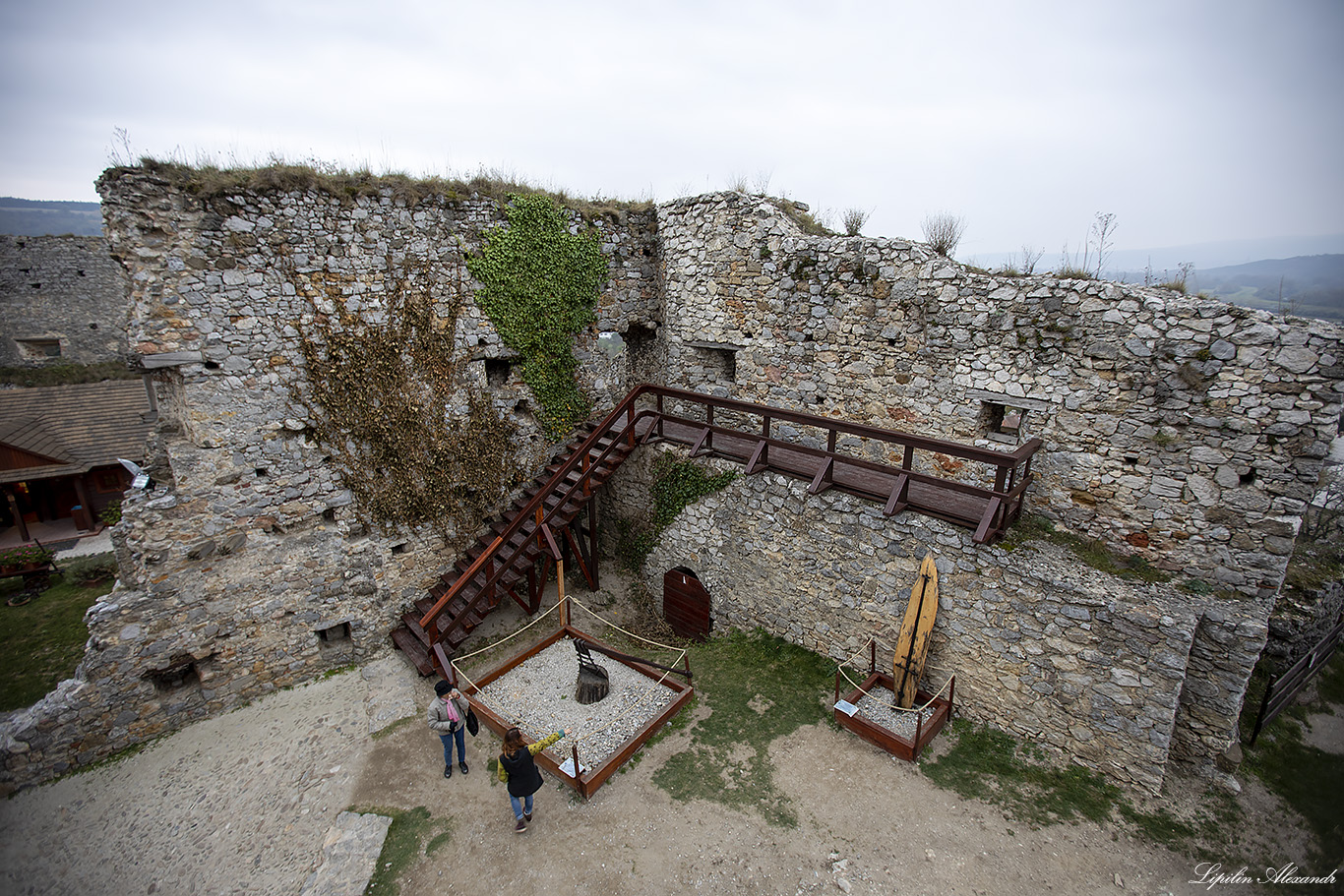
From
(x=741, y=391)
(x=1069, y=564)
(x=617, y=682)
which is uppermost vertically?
(x=741, y=391)

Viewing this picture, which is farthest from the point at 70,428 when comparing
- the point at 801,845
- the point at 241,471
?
the point at 801,845

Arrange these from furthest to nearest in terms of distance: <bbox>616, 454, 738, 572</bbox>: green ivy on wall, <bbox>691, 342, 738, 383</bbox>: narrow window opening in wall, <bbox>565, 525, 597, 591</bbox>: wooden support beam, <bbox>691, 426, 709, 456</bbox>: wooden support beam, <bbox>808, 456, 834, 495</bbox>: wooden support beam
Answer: <bbox>691, 342, 738, 383</bbox>: narrow window opening in wall < <bbox>565, 525, 597, 591</bbox>: wooden support beam < <bbox>616, 454, 738, 572</bbox>: green ivy on wall < <bbox>691, 426, 709, 456</bbox>: wooden support beam < <bbox>808, 456, 834, 495</bbox>: wooden support beam

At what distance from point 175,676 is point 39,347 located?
20.9 metres

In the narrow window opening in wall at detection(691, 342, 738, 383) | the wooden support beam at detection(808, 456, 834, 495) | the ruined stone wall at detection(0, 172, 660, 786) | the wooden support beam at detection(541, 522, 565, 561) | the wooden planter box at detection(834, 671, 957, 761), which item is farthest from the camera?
the narrow window opening in wall at detection(691, 342, 738, 383)

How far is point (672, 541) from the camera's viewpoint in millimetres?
10203

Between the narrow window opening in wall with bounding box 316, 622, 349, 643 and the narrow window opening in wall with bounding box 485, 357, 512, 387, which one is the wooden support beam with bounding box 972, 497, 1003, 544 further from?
the narrow window opening in wall with bounding box 316, 622, 349, 643

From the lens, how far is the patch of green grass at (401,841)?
19.5 feet

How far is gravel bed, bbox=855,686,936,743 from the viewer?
23.5ft

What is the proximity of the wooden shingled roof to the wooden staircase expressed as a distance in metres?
13.2

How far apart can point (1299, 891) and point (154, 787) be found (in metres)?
13.2

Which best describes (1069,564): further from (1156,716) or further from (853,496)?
(853,496)

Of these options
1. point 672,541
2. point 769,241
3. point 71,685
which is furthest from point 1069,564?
point 71,685

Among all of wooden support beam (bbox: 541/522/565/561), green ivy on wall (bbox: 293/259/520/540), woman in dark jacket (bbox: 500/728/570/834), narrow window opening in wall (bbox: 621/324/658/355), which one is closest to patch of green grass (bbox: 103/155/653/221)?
green ivy on wall (bbox: 293/259/520/540)

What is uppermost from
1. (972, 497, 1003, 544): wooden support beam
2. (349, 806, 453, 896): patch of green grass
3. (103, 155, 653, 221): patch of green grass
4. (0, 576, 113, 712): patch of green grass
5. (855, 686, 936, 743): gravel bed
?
(103, 155, 653, 221): patch of green grass
